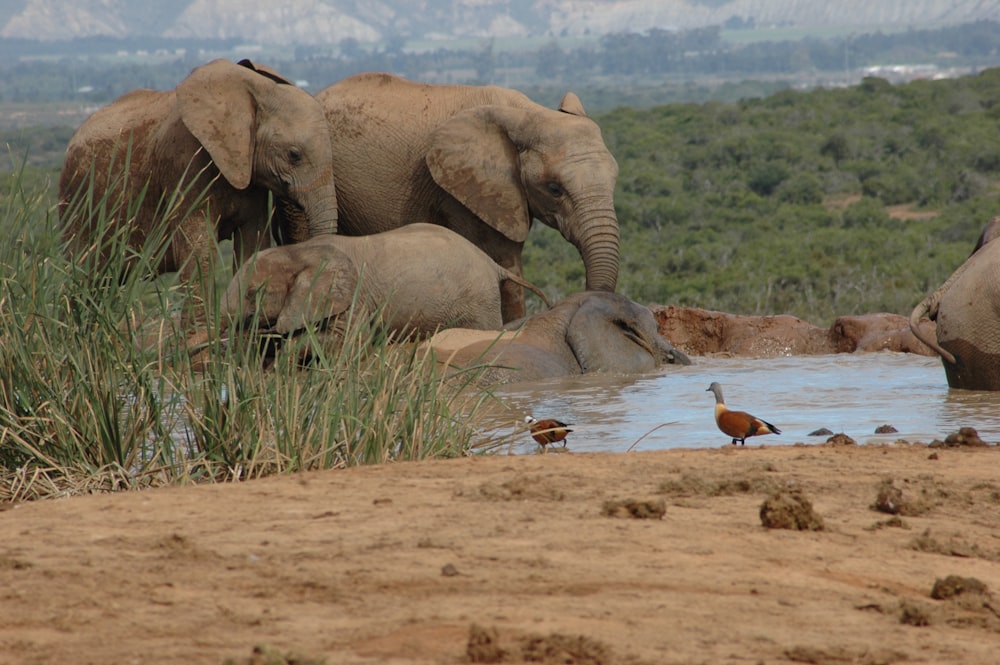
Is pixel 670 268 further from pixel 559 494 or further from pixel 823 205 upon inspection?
pixel 559 494

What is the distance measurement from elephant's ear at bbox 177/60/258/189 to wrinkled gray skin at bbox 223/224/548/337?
2.21ft

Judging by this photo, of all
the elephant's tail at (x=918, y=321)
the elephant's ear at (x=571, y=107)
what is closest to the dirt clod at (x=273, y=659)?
the elephant's tail at (x=918, y=321)

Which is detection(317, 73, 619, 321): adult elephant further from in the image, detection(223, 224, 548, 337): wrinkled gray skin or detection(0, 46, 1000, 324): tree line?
detection(0, 46, 1000, 324): tree line

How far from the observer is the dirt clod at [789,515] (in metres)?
4.48

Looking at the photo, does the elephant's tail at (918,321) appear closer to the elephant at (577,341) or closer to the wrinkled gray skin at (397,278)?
the elephant at (577,341)

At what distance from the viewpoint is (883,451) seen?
625 cm

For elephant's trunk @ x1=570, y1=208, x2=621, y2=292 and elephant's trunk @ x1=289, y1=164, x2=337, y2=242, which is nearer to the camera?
elephant's trunk @ x1=289, y1=164, x2=337, y2=242

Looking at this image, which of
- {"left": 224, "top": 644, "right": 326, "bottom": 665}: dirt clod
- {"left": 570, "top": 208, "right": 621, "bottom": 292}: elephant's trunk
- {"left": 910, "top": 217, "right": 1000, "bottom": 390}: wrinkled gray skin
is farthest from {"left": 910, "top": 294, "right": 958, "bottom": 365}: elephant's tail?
{"left": 224, "top": 644, "right": 326, "bottom": 665}: dirt clod

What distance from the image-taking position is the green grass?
5434mm

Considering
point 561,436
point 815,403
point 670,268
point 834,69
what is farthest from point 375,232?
point 834,69

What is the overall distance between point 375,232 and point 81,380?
5.81m

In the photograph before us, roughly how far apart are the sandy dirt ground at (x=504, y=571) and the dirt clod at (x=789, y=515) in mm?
19

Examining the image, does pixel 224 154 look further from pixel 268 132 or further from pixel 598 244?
pixel 598 244

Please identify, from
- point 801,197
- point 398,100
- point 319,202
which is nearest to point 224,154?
point 319,202
